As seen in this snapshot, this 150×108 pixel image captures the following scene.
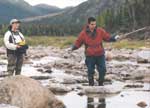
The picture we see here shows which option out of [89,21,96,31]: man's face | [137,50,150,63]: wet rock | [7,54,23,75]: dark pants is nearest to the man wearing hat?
[7,54,23,75]: dark pants

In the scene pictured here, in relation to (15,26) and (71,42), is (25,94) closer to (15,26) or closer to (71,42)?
(15,26)

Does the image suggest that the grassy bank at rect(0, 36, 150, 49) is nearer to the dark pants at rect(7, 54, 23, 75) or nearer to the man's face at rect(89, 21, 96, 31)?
the dark pants at rect(7, 54, 23, 75)

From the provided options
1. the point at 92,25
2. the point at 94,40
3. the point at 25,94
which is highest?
the point at 92,25

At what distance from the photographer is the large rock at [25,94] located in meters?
12.5

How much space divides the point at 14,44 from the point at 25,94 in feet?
21.2

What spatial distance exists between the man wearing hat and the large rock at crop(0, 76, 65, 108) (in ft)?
17.8

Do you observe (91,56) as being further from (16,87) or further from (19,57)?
(16,87)

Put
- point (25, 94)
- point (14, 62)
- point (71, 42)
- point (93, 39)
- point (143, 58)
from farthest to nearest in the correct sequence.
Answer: point (71, 42) < point (143, 58) < point (14, 62) < point (93, 39) < point (25, 94)

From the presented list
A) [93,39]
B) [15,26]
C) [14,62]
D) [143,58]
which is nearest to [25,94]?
[93,39]

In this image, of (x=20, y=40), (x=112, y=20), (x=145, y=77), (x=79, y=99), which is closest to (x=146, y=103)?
(x=79, y=99)

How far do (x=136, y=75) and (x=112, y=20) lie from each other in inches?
5234

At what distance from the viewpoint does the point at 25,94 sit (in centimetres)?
1270

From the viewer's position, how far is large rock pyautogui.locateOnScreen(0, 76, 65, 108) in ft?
41.0

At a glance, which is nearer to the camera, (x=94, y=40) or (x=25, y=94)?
(x=25, y=94)
